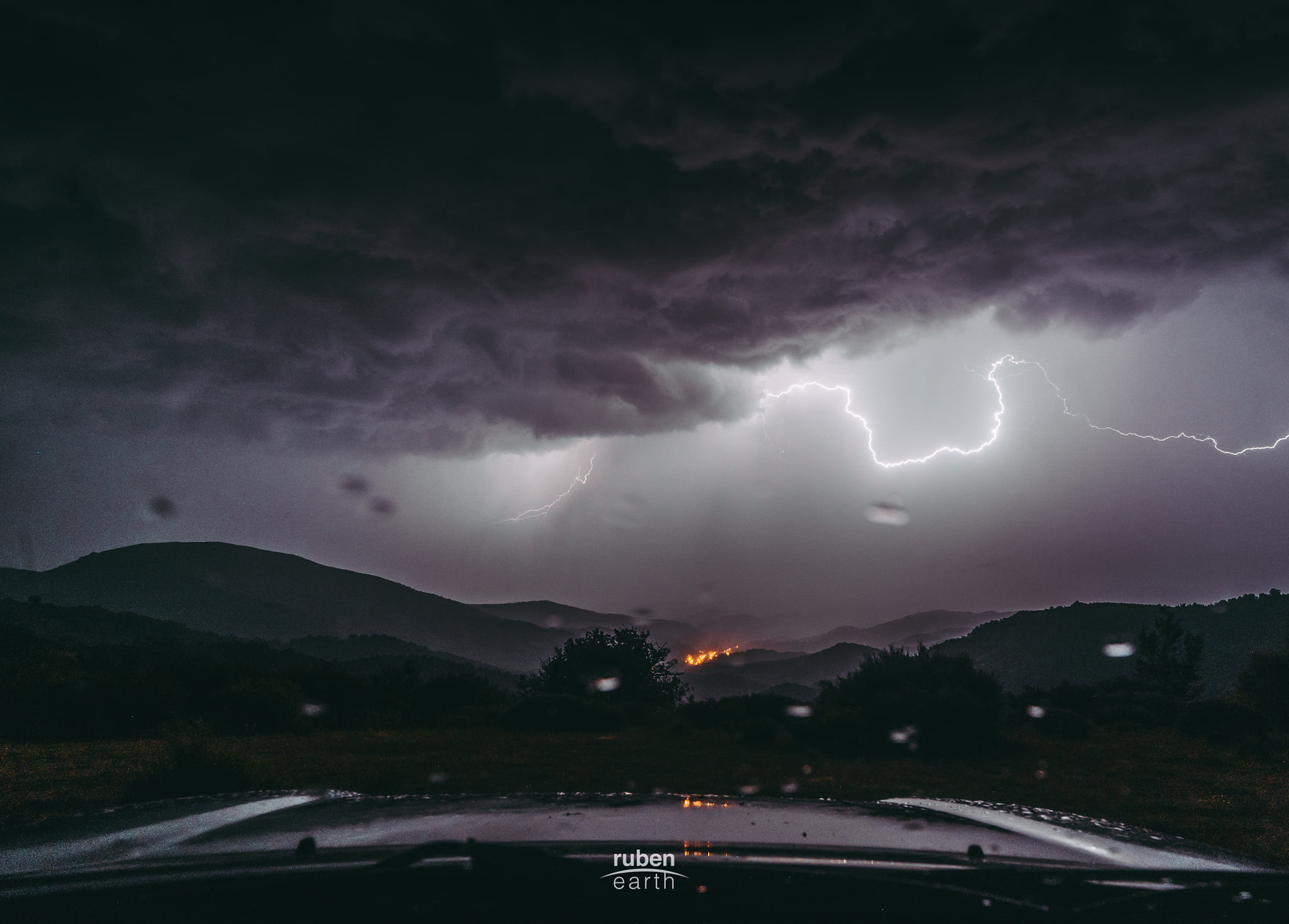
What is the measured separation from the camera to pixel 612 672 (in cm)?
2778

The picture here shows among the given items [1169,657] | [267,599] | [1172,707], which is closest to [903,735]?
[1172,707]

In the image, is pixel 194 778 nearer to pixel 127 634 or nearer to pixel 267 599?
pixel 127 634

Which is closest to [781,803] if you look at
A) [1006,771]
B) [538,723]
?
[1006,771]

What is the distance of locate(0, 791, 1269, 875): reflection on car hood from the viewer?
226cm

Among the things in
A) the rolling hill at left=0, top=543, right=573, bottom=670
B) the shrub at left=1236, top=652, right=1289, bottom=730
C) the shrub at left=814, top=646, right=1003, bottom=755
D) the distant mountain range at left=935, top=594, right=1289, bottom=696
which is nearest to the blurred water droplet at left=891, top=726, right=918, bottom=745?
the shrub at left=814, top=646, right=1003, bottom=755

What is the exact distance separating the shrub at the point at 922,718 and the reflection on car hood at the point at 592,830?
11279mm

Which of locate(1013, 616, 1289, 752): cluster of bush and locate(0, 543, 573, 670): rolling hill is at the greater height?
locate(0, 543, 573, 670): rolling hill

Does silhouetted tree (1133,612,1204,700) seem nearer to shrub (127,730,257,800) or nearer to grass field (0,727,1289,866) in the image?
grass field (0,727,1289,866)

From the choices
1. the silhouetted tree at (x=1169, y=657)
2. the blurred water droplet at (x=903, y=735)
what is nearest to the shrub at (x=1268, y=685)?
the blurred water droplet at (x=903, y=735)

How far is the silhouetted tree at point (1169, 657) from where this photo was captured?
56.4 m

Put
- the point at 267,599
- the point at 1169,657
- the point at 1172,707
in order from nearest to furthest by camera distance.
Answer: the point at 1172,707
the point at 1169,657
the point at 267,599

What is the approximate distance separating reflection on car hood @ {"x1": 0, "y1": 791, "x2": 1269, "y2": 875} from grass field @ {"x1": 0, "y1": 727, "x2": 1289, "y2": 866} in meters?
2.35

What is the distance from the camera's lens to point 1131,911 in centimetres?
184

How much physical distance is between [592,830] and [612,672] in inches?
1040
